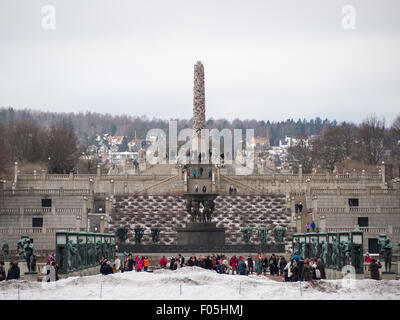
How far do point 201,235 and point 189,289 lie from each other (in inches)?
1133

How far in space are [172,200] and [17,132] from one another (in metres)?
43.9

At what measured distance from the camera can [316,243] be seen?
181 ft

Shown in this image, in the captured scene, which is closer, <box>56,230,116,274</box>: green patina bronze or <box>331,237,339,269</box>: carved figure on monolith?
<box>56,230,116,274</box>: green patina bronze

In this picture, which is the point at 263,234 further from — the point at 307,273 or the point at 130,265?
the point at 307,273

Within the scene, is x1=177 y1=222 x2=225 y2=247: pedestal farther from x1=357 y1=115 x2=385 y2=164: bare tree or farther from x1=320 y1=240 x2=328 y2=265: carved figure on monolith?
x1=357 y1=115 x2=385 y2=164: bare tree

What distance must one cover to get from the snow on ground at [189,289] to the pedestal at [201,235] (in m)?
24.5

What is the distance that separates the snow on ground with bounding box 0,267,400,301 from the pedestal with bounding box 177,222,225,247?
24507 millimetres

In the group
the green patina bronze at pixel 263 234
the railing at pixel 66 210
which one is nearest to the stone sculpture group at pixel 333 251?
the green patina bronze at pixel 263 234

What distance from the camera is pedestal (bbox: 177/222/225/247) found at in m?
68.8

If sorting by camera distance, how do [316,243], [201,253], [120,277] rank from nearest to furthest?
[120,277], [316,243], [201,253]

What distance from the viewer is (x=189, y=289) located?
132 feet

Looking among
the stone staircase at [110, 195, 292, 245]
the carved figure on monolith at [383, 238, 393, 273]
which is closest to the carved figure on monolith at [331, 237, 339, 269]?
the carved figure on monolith at [383, 238, 393, 273]
